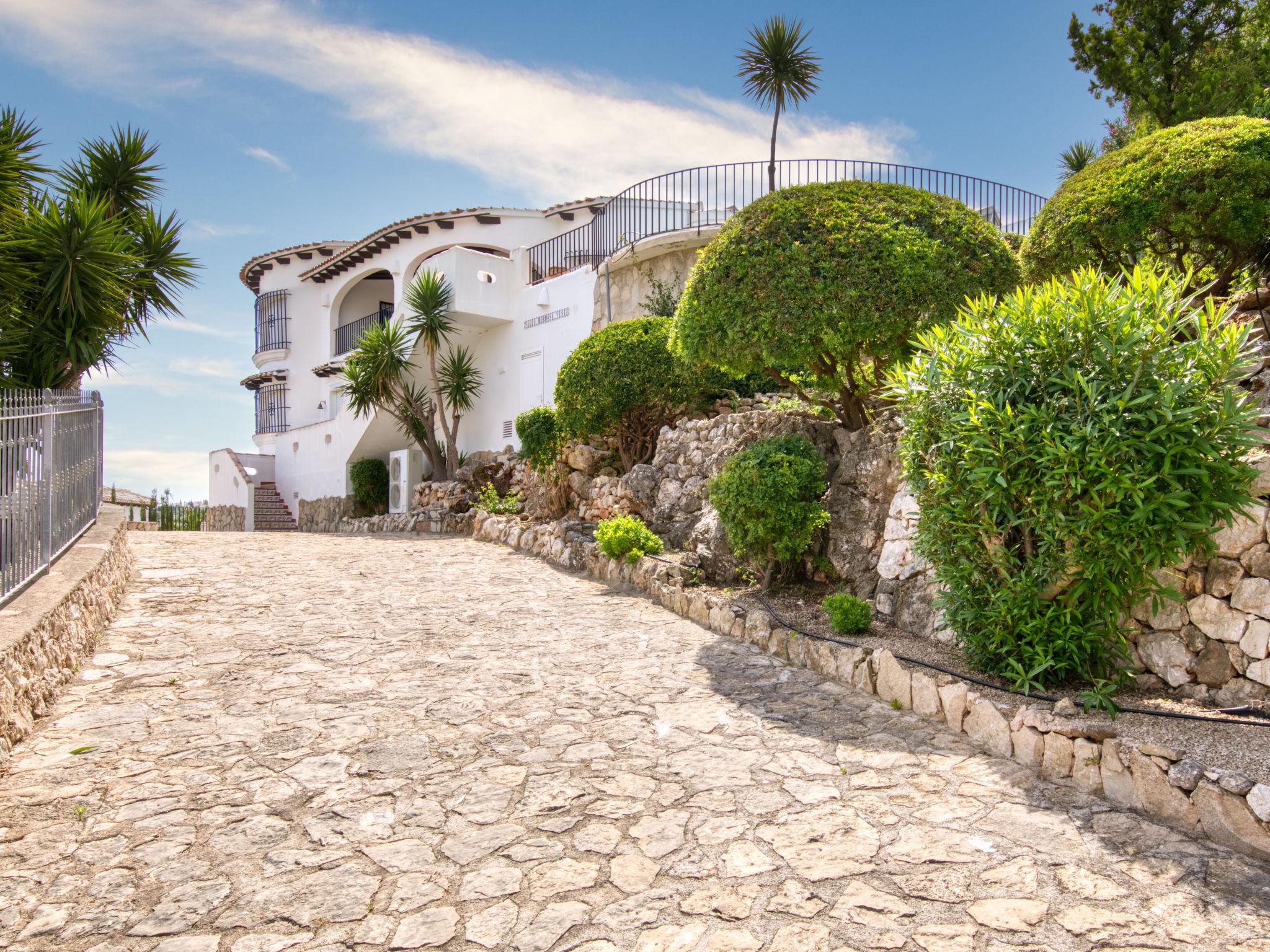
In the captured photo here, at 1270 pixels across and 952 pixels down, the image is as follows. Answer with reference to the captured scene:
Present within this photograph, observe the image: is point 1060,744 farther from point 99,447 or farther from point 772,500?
point 99,447

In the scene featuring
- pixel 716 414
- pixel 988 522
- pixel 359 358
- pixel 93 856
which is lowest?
pixel 93 856

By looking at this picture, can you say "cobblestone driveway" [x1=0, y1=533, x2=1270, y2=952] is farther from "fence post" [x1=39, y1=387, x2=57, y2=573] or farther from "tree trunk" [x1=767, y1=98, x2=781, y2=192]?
"tree trunk" [x1=767, y1=98, x2=781, y2=192]

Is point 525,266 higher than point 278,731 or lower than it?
higher

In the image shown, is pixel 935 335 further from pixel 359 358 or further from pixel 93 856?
pixel 359 358

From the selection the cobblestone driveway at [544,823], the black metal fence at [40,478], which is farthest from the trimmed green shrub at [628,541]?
the black metal fence at [40,478]

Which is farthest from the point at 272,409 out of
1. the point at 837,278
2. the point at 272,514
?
the point at 837,278

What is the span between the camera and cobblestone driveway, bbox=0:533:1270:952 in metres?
3.25

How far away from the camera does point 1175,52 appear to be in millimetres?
15727

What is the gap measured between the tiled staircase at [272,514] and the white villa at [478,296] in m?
0.04

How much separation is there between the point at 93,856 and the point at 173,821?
0.36 meters

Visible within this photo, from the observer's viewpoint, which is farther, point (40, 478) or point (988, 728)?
point (40, 478)

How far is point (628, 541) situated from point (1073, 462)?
6.13 meters

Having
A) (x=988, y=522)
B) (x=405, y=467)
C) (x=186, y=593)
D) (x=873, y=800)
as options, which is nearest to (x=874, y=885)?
(x=873, y=800)

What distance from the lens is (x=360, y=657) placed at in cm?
689
